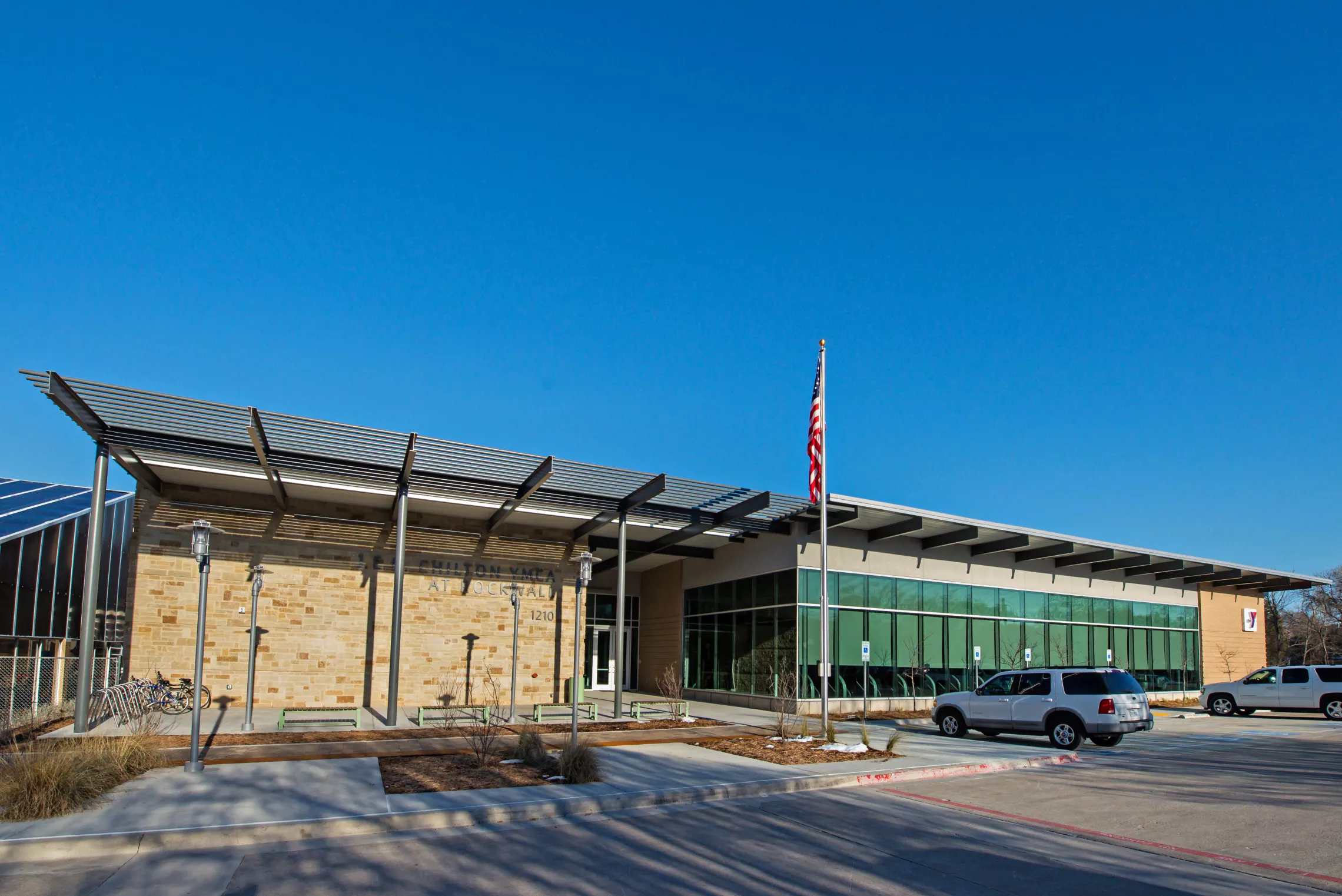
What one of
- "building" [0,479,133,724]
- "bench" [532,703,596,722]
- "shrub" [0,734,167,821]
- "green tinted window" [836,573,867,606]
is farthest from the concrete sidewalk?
"green tinted window" [836,573,867,606]

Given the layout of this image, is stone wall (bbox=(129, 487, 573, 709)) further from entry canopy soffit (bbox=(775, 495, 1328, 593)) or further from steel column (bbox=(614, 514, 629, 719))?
entry canopy soffit (bbox=(775, 495, 1328, 593))

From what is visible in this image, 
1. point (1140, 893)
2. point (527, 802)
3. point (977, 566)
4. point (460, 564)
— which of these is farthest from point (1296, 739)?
point (460, 564)

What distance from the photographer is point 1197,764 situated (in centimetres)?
1630

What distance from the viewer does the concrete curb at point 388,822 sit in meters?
8.66

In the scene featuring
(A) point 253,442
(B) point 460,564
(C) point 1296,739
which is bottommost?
(C) point 1296,739

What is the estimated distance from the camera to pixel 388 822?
395 inches

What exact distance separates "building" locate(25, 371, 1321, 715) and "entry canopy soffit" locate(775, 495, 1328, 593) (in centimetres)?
11

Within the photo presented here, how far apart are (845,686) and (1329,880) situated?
1927 cm

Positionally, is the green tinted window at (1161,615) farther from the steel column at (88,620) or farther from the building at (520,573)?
the steel column at (88,620)

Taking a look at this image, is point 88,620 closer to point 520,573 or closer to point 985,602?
point 520,573

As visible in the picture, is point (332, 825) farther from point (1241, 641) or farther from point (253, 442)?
point (1241, 641)

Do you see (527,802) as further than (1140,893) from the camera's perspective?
Yes

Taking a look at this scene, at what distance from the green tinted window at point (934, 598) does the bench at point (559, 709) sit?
39.1ft

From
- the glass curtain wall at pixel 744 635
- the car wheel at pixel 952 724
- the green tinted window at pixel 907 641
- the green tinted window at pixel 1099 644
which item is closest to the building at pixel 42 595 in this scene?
the glass curtain wall at pixel 744 635
